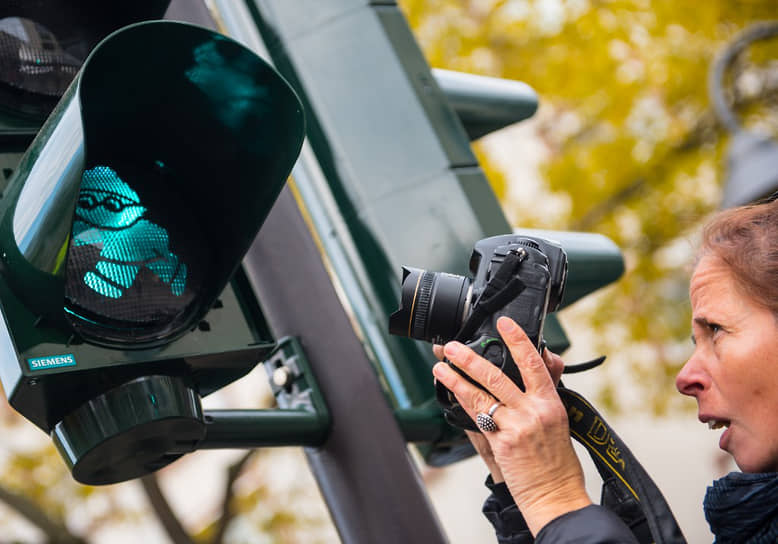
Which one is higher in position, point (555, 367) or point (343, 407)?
point (343, 407)

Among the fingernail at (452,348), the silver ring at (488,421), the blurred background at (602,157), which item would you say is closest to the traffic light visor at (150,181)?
the fingernail at (452,348)

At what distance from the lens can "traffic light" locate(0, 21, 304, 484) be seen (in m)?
1.45

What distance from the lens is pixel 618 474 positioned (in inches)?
71.7

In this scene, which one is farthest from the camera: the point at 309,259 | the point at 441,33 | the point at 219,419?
the point at 441,33

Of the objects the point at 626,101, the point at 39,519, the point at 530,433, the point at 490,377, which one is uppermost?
the point at 490,377

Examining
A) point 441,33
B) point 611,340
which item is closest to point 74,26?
point 441,33

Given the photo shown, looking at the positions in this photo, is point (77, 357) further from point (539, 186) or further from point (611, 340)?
point (611, 340)

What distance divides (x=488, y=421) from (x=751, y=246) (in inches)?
24.5

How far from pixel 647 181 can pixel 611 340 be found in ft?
5.78

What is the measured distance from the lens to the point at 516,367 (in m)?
1.68

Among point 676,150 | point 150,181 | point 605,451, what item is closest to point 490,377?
point 605,451

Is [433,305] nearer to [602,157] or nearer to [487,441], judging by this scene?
[487,441]

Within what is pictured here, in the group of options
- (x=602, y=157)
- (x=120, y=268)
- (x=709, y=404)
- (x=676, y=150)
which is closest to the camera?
(x=120, y=268)

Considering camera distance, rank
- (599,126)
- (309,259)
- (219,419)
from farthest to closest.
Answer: (599,126) → (309,259) → (219,419)
